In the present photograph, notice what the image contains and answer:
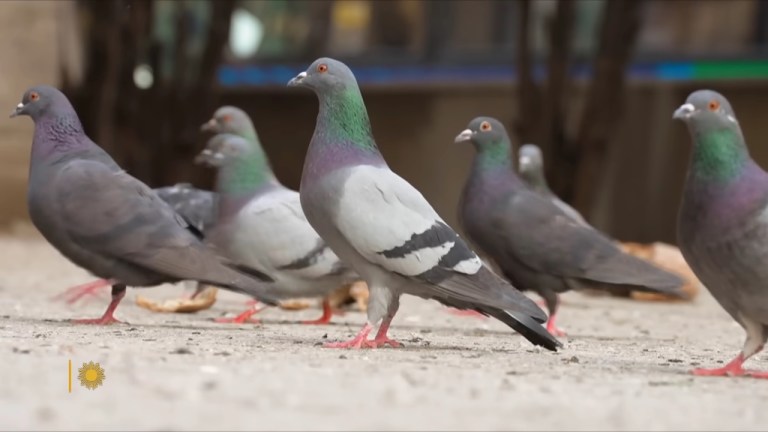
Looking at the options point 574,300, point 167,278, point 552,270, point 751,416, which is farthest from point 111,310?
point 574,300

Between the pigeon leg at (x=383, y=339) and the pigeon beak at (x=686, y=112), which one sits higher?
the pigeon beak at (x=686, y=112)

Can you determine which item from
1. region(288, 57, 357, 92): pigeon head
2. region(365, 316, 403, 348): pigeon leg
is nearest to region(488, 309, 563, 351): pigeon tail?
region(365, 316, 403, 348): pigeon leg

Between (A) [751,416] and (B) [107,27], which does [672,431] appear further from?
(B) [107,27]

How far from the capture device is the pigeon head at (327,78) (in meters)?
5.44

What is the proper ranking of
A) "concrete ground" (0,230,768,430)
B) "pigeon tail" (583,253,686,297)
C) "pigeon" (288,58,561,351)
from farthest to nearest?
"pigeon tail" (583,253,686,297) → "pigeon" (288,58,561,351) → "concrete ground" (0,230,768,430)

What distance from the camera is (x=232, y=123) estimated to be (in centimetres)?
795

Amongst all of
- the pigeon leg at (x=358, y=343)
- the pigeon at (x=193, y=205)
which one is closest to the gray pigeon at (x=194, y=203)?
the pigeon at (x=193, y=205)

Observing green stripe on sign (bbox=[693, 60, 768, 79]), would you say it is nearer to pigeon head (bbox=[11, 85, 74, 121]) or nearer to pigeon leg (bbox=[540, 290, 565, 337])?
Answer: pigeon leg (bbox=[540, 290, 565, 337])

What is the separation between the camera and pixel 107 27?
42.1ft

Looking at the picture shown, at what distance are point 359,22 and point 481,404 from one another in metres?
11.1

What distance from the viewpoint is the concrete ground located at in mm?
3379

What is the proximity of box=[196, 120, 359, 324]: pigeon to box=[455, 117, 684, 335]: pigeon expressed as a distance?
74cm

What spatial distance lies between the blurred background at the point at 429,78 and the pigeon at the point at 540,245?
5.34m

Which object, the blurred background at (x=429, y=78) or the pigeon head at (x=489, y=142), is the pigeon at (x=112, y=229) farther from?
the blurred background at (x=429, y=78)
